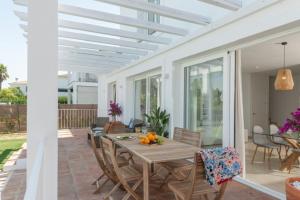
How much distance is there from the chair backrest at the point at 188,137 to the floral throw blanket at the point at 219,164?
1179 millimetres

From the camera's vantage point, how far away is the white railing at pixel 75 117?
11.4 meters

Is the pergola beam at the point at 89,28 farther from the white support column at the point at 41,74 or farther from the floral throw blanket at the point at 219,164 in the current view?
the floral throw blanket at the point at 219,164

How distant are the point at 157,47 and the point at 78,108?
7.06 m

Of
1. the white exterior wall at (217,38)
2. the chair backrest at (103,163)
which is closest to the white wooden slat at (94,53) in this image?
the white exterior wall at (217,38)

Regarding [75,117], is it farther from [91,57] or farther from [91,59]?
[91,57]

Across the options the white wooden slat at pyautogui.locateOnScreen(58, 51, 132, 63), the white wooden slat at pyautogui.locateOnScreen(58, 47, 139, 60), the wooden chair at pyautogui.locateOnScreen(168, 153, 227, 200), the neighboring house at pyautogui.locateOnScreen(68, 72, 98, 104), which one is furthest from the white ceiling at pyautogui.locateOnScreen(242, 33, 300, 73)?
the neighboring house at pyautogui.locateOnScreen(68, 72, 98, 104)

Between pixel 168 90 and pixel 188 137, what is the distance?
6.75 feet

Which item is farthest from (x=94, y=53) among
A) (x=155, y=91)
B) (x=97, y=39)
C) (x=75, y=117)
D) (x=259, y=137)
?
(x=75, y=117)

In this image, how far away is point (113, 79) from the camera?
10.9 m

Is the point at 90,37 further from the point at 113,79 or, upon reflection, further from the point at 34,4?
the point at 113,79

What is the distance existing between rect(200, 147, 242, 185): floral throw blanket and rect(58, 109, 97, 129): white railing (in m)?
10.2

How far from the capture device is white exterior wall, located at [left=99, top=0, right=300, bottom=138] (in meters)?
2.96

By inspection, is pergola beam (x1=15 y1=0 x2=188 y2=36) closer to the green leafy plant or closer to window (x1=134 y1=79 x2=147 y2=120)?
the green leafy plant

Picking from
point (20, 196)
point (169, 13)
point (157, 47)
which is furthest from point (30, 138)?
point (157, 47)
